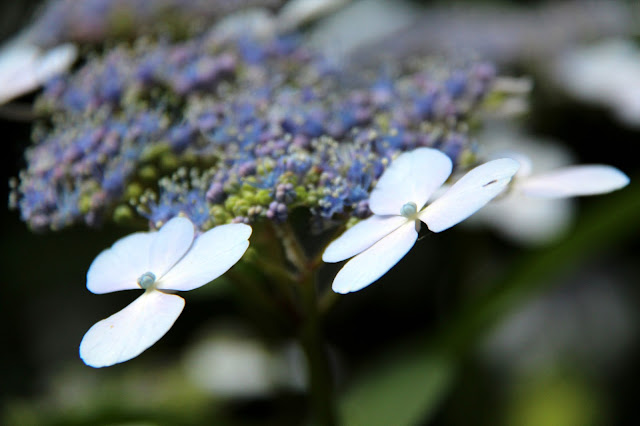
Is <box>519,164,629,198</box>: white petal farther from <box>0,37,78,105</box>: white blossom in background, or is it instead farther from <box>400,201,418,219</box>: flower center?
<box>0,37,78,105</box>: white blossom in background

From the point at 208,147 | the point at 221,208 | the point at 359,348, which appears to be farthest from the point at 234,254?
the point at 359,348

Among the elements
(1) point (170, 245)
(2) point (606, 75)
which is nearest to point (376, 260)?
(1) point (170, 245)

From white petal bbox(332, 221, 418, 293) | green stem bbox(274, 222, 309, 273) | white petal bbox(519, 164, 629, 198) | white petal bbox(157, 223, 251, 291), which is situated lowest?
white petal bbox(519, 164, 629, 198)

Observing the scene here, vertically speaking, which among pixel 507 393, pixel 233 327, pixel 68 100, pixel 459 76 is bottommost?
pixel 507 393

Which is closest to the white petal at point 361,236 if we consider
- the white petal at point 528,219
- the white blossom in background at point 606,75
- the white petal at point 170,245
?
the white petal at point 170,245

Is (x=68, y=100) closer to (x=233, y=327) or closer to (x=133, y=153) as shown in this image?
(x=133, y=153)

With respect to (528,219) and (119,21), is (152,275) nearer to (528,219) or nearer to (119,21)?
(119,21)

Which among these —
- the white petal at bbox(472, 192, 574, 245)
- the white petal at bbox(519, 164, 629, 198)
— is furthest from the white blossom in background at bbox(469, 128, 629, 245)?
the white petal at bbox(519, 164, 629, 198)

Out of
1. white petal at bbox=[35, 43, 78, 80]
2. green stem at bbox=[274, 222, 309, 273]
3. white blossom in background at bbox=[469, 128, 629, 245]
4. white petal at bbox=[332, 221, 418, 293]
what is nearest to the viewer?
white petal at bbox=[332, 221, 418, 293]
